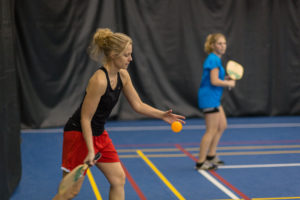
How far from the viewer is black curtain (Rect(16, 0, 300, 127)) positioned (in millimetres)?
8219

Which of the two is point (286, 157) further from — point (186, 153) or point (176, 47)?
point (176, 47)

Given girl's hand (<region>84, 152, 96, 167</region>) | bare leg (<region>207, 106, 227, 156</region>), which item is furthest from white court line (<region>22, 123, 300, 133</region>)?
girl's hand (<region>84, 152, 96, 167</region>)

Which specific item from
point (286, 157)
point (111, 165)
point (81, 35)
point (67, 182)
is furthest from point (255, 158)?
point (81, 35)

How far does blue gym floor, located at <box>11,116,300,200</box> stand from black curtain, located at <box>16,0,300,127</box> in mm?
809

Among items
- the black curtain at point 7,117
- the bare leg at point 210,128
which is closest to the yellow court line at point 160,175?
the bare leg at point 210,128

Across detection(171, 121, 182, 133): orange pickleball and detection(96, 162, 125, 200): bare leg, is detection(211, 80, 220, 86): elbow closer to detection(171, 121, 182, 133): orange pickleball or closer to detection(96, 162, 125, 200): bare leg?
detection(171, 121, 182, 133): orange pickleball

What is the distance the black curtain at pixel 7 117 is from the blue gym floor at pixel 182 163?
1.00 feet

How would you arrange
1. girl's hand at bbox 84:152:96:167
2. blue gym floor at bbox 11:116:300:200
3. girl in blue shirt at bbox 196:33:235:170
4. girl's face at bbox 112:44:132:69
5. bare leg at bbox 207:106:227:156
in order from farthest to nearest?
bare leg at bbox 207:106:227:156
girl in blue shirt at bbox 196:33:235:170
blue gym floor at bbox 11:116:300:200
girl's face at bbox 112:44:132:69
girl's hand at bbox 84:152:96:167

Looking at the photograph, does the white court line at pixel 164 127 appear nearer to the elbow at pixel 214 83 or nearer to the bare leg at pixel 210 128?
the bare leg at pixel 210 128

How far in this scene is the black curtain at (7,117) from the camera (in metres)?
3.94

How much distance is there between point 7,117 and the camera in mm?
4242

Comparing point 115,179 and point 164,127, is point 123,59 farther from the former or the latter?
point 164,127

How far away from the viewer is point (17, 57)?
805cm

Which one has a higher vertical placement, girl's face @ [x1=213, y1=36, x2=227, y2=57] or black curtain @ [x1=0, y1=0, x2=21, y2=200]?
girl's face @ [x1=213, y1=36, x2=227, y2=57]
